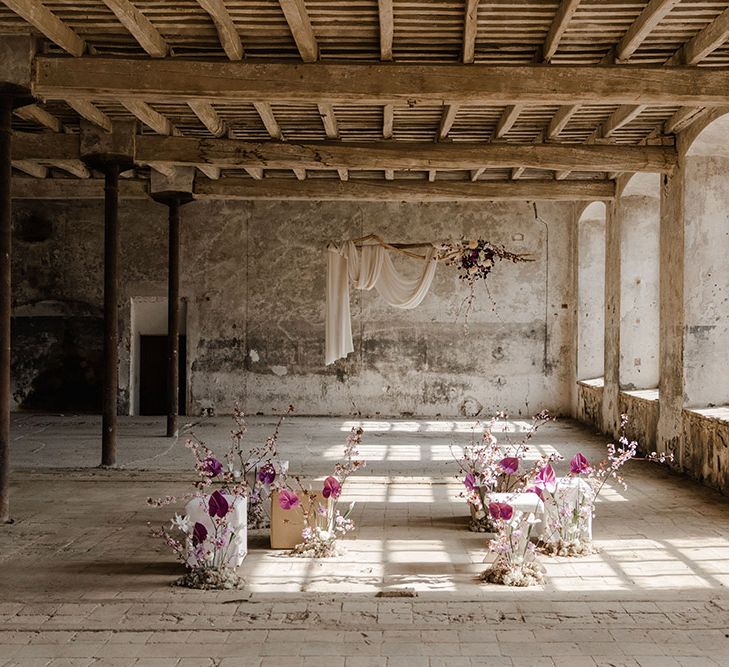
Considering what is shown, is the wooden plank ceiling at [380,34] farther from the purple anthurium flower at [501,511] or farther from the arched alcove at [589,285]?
the arched alcove at [589,285]

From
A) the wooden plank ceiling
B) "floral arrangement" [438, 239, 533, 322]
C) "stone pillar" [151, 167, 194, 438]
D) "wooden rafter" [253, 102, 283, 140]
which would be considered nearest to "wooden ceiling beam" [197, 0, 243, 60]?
the wooden plank ceiling

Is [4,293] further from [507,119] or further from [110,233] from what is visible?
[507,119]

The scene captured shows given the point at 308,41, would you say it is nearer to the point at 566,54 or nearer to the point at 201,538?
the point at 566,54

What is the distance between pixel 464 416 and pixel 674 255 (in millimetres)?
6220

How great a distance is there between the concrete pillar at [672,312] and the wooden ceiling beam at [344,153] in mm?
550

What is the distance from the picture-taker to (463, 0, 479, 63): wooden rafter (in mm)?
6297

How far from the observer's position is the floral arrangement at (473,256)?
13469 millimetres

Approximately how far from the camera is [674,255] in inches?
396

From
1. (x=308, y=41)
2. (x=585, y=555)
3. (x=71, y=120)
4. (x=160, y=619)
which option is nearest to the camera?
(x=160, y=619)

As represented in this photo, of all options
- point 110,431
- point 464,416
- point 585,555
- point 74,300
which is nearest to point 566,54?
point 585,555

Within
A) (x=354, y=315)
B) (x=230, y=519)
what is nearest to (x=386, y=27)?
(x=230, y=519)

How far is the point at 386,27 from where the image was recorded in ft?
21.4

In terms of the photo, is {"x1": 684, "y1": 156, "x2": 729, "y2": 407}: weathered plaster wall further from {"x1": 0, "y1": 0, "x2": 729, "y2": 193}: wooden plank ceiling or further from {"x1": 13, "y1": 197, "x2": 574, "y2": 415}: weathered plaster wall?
{"x1": 13, "y1": 197, "x2": 574, "y2": 415}: weathered plaster wall

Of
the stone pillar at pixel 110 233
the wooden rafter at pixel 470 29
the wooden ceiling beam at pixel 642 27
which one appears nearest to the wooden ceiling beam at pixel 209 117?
the stone pillar at pixel 110 233
